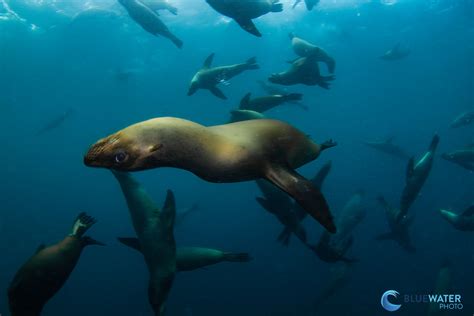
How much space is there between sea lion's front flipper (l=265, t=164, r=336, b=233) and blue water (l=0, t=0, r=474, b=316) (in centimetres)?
1646

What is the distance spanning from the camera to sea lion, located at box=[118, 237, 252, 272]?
5.56 meters

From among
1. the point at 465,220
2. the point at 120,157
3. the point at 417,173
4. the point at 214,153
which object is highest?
the point at 120,157

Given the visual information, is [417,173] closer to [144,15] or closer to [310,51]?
[310,51]

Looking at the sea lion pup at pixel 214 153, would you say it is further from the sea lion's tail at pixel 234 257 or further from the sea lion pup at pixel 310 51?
the sea lion pup at pixel 310 51

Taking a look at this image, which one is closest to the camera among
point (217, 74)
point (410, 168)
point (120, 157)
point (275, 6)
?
point (120, 157)

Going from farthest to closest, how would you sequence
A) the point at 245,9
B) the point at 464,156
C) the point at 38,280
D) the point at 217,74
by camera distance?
1. the point at 464,156
2. the point at 217,74
3. the point at 245,9
4. the point at 38,280

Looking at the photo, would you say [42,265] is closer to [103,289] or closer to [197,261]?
[197,261]

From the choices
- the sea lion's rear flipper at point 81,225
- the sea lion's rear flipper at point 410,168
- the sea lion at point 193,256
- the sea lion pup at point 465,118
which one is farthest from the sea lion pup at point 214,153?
the sea lion pup at point 465,118

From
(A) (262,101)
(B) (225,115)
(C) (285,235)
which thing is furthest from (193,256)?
(B) (225,115)

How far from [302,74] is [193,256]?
13.0 feet

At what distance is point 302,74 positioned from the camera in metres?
6.88

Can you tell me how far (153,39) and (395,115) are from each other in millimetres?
→ 36744

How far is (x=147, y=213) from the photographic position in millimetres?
5062

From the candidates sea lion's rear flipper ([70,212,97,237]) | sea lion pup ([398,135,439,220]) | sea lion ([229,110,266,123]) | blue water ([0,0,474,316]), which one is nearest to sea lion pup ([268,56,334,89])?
sea lion ([229,110,266,123])
